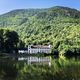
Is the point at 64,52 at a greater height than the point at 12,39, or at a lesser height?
lesser

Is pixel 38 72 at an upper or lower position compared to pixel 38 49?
upper

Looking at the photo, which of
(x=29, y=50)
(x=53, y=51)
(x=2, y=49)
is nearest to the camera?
(x=2, y=49)

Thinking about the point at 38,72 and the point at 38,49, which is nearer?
the point at 38,72

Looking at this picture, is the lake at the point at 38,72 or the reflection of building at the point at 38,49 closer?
the lake at the point at 38,72

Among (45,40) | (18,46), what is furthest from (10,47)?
(45,40)

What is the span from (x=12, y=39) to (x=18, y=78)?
295ft

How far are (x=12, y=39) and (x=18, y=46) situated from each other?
17.3 m

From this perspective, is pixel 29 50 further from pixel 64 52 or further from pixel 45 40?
pixel 45 40

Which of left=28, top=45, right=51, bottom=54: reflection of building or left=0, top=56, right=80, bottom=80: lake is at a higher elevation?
left=0, top=56, right=80, bottom=80: lake

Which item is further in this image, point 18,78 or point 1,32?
point 1,32

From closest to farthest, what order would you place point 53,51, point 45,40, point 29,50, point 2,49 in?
point 2,49 → point 53,51 → point 29,50 → point 45,40

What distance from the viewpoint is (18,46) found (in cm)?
14438

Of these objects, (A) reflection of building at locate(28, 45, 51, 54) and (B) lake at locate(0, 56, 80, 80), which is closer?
(B) lake at locate(0, 56, 80, 80)

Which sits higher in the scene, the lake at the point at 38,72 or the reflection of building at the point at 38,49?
→ the lake at the point at 38,72
